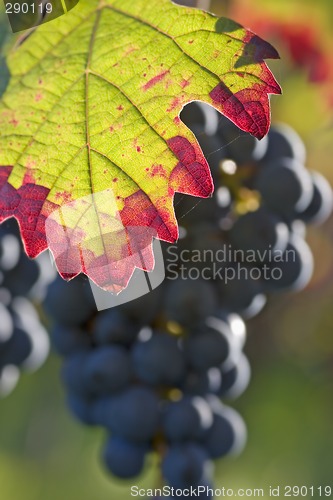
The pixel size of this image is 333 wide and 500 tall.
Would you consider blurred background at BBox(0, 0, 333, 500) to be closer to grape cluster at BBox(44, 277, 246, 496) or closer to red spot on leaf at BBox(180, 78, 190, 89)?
grape cluster at BBox(44, 277, 246, 496)

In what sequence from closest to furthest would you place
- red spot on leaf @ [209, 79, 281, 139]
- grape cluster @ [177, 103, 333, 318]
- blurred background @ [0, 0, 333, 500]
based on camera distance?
red spot on leaf @ [209, 79, 281, 139], grape cluster @ [177, 103, 333, 318], blurred background @ [0, 0, 333, 500]

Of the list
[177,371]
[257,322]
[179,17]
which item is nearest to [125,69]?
[179,17]

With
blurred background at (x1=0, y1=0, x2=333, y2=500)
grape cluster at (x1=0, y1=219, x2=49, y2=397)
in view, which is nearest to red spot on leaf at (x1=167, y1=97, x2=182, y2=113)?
grape cluster at (x1=0, y1=219, x2=49, y2=397)

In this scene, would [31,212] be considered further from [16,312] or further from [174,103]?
[16,312]

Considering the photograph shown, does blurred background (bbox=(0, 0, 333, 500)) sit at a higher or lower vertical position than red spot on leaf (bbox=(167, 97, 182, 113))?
lower

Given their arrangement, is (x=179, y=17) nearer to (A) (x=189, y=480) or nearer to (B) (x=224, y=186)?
(B) (x=224, y=186)

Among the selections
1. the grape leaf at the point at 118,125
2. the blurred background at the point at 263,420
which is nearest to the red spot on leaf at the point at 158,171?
the grape leaf at the point at 118,125

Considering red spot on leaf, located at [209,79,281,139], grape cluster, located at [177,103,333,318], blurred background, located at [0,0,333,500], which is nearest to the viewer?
red spot on leaf, located at [209,79,281,139]
